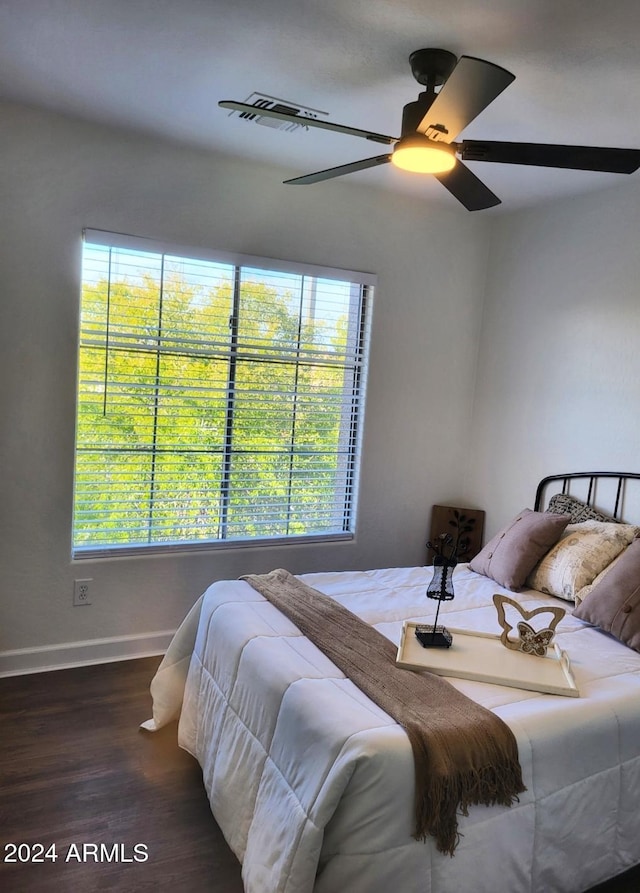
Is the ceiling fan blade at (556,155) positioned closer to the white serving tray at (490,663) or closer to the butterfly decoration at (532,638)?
the butterfly decoration at (532,638)

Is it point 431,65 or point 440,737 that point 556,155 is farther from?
point 440,737

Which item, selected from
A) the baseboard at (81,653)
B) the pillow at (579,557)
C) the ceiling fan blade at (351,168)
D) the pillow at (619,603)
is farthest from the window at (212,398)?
the pillow at (619,603)

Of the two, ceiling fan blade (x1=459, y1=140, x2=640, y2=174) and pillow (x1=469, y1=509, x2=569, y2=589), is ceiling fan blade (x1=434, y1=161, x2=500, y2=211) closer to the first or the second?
ceiling fan blade (x1=459, y1=140, x2=640, y2=174)

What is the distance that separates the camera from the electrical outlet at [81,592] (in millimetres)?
3219

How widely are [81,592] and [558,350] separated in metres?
2.89

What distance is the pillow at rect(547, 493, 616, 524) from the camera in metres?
3.31

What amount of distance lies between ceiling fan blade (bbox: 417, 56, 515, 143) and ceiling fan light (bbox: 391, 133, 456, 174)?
0.03 meters

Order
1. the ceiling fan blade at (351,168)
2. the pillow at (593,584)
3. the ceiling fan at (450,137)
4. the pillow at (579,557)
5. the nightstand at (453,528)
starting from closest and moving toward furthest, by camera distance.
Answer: the ceiling fan at (450,137), the ceiling fan blade at (351,168), the pillow at (593,584), the pillow at (579,557), the nightstand at (453,528)

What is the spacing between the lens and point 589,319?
136 inches

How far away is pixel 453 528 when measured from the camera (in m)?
4.16

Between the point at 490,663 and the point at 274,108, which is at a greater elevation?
the point at 274,108

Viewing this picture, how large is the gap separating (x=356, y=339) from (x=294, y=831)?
2.77 meters

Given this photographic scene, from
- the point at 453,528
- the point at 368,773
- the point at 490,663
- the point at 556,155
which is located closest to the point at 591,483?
the point at 453,528

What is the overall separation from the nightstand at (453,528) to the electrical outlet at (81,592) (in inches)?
82.3
